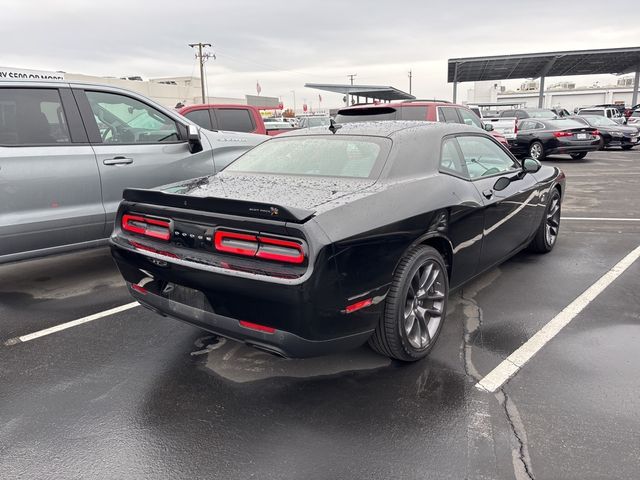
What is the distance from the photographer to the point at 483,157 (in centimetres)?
428

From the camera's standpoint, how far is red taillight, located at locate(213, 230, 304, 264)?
8.04 ft

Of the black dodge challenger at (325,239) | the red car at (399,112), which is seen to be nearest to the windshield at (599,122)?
the red car at (399,112)

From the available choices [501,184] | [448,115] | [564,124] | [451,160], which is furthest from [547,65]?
[451,160]

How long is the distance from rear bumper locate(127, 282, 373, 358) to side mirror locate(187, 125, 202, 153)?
9.05ft

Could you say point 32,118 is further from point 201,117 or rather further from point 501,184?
point 201,117

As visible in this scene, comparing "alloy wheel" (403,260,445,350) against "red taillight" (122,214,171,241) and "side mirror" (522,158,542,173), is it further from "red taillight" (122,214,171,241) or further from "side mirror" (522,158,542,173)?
"side mirror" (522,158,542,173)

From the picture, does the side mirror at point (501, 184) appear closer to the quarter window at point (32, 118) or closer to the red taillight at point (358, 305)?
the red taillight at point (358, 305)

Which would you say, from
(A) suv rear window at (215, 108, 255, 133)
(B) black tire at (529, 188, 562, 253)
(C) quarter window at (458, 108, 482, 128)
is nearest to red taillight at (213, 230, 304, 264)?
(B) black tire at (529, 188, 562, 253)

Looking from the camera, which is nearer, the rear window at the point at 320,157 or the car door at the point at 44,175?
the rear window at the point at 320,157

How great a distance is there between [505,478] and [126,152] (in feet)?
13.9

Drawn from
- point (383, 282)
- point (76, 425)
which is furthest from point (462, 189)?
point (76, 425)

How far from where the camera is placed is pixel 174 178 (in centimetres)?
528

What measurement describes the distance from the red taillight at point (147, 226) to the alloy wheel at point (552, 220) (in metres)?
4.12

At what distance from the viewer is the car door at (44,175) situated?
13.5ft
